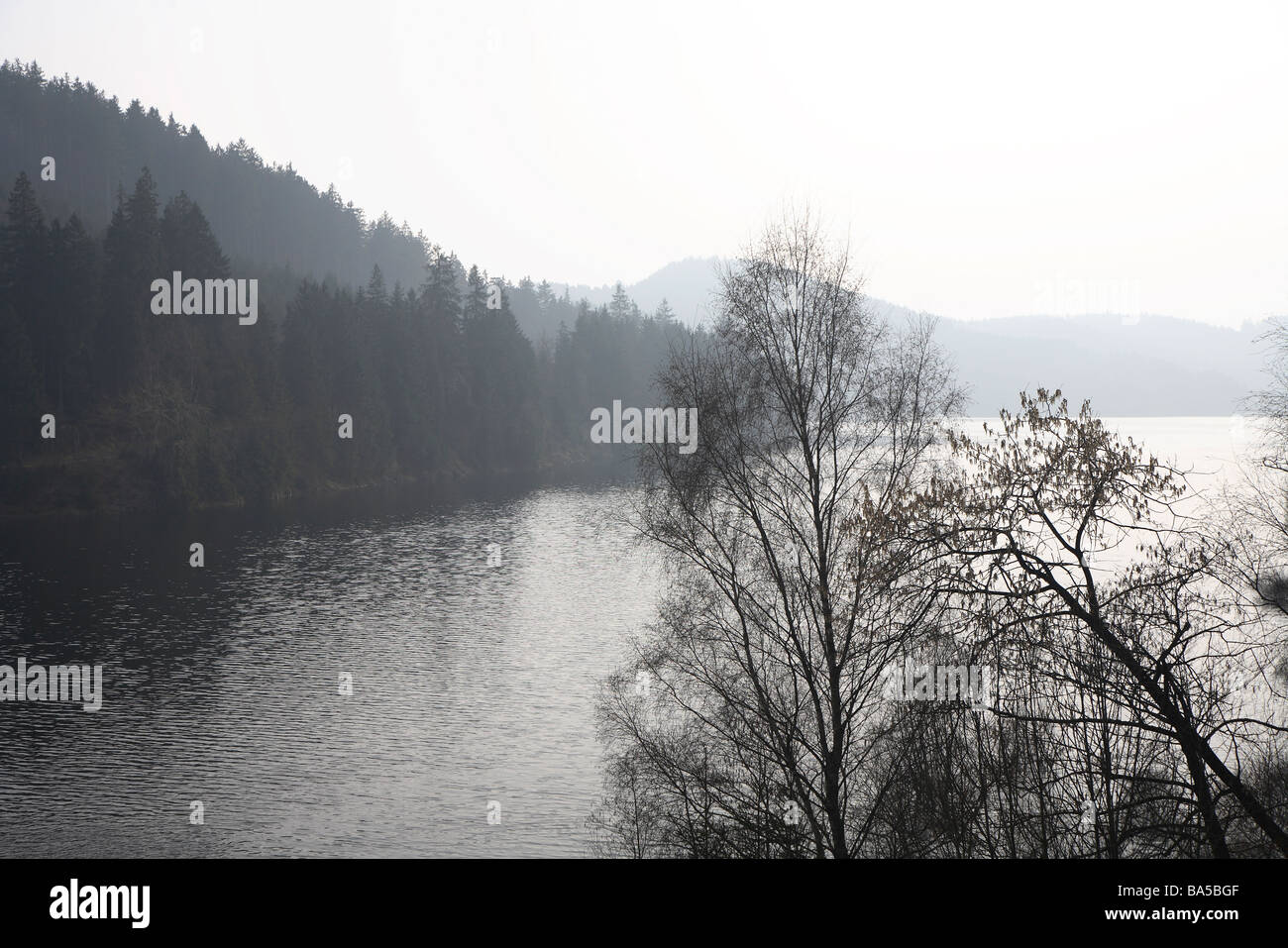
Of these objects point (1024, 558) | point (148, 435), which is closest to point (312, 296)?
point (148, 435)

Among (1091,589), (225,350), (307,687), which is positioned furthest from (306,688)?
(225,350)

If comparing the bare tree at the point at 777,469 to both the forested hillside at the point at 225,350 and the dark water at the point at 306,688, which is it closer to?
the dark water at the point at 306,688

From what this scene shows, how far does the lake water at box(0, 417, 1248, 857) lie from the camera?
2666cm

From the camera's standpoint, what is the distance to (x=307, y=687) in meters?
38.3

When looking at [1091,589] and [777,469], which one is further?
[777,469]

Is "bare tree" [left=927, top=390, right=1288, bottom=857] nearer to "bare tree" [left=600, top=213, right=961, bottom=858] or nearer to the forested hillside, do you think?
"bare tree" [left=600, top=213, right=961, bottom=858]

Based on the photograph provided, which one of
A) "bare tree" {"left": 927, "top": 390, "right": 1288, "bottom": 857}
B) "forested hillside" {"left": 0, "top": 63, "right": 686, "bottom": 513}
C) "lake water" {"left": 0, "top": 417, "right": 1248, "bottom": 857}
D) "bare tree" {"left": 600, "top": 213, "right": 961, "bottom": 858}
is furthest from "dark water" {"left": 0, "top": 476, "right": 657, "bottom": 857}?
"bare tree" {"left": 927, "top": 390, "right": 1288, "bottom": 857}

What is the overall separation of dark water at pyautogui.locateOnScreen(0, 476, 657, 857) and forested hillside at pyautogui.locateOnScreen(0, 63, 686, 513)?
9359 mm

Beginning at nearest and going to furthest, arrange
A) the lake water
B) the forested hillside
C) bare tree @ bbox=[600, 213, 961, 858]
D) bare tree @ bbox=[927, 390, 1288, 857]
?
bare tree @ bbox=[927, 390, 1288, 857], bare tree @ bbox=[600, 213, 961, 858], the lake water, the forested hillside

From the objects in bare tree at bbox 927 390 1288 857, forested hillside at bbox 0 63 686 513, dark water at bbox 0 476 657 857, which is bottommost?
dark water at bbox 0 476 657 857

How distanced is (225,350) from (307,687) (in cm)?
5766

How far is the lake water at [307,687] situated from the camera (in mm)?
26656

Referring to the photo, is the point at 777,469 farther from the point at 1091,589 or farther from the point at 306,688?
the point at 306,688
